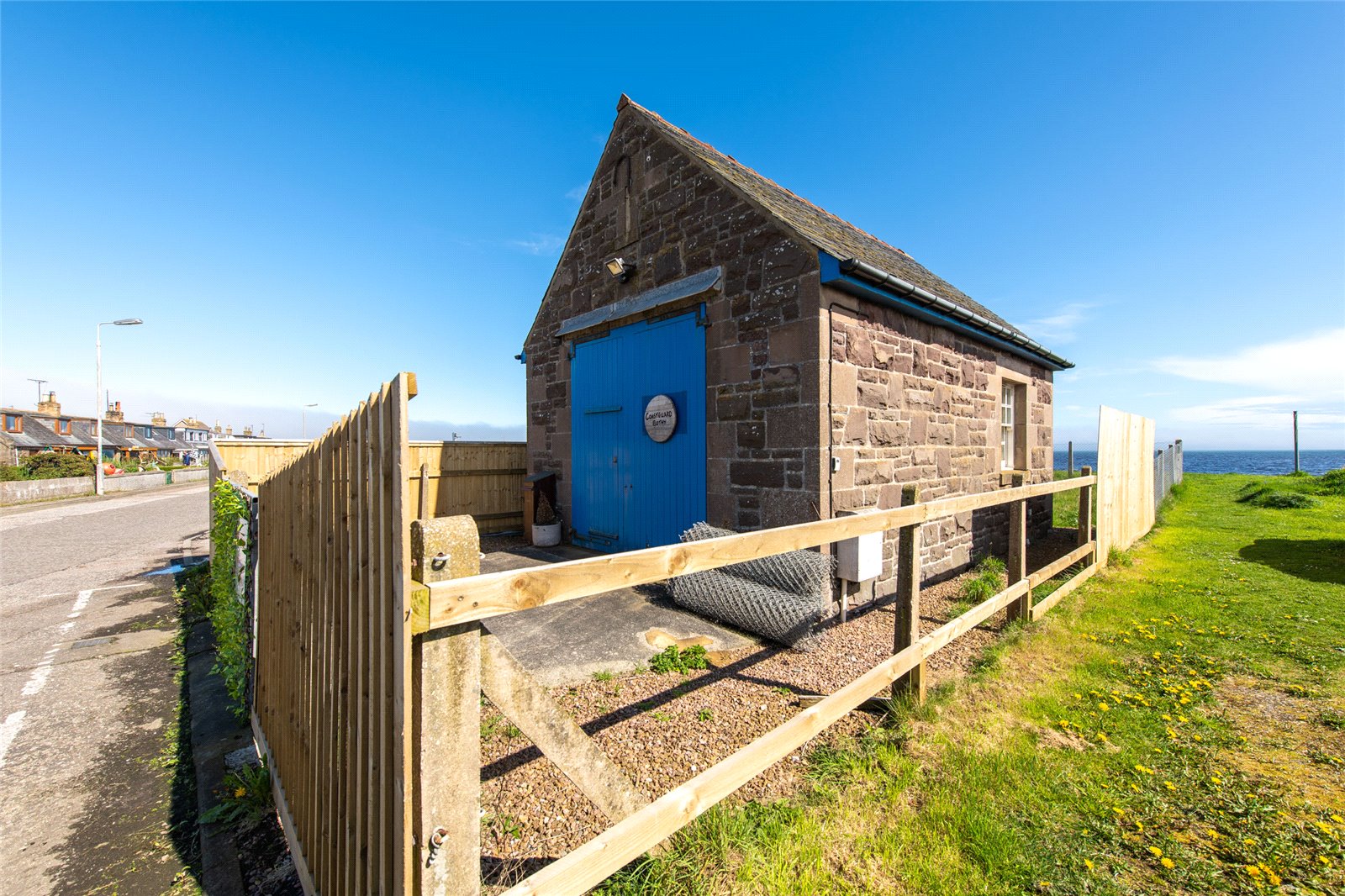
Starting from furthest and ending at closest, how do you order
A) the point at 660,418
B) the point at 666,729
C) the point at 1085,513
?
the point at 660,418 → the point at 1085,513 → the point at 666,729

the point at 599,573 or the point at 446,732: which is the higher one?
the point at 599,573

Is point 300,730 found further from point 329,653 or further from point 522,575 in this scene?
point 522,575

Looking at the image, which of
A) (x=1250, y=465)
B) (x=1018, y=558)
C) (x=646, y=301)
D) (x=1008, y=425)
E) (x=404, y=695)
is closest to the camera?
(x=404, y=695)

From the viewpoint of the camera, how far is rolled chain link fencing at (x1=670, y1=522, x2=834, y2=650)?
447 centimetres

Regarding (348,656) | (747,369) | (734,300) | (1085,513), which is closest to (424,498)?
(348,656)

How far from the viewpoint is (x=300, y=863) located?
7.13 feet

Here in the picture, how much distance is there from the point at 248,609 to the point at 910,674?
4759 millimetres

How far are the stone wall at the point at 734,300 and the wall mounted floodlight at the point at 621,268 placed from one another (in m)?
0.11

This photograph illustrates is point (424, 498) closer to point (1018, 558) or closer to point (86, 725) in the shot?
point (86, 725)

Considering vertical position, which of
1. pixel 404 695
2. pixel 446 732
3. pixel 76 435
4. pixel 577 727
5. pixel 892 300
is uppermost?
pixel 892 300

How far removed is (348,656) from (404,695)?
1.85 ft

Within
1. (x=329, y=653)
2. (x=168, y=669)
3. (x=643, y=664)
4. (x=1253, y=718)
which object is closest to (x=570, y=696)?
(x=643, y=664)

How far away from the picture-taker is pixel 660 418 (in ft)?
22.9

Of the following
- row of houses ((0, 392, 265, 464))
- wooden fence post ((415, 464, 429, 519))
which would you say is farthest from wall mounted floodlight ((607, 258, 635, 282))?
row of houses ((0, 392, 265, 464))
